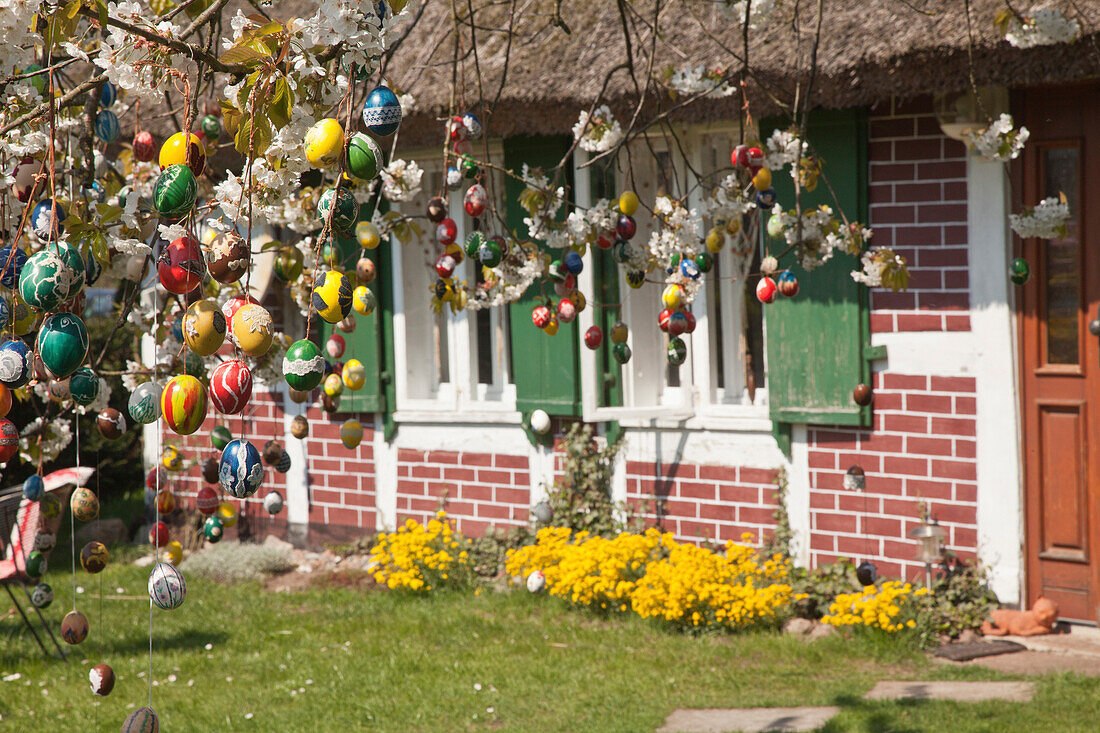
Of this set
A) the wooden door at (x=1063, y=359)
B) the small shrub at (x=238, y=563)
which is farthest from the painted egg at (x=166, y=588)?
the small shrub at (x=238, y=563)

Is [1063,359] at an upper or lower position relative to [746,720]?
upper

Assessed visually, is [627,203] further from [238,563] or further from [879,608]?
[238,563]

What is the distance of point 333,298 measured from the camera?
205 centimetres

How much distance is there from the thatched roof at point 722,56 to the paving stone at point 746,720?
97.5 inches

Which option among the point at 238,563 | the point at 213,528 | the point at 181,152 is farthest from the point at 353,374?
the point at 238,563

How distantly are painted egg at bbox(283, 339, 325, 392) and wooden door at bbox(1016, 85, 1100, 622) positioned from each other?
14.8 feet

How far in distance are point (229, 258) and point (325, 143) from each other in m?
0.28

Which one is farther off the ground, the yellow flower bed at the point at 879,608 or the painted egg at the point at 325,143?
the painted egg at the point at 325,143

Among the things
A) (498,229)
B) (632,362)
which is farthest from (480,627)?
(498,229)

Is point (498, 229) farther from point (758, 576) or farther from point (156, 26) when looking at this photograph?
point (156, 26)

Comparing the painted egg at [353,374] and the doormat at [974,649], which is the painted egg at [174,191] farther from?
the doormat at [974,649]

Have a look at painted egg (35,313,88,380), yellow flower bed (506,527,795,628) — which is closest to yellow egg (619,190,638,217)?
painted egg (35,313,88,380)

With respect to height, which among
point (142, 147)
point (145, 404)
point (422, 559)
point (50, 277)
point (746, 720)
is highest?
point (142, 147)

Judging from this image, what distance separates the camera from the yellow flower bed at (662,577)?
5.62 meters
